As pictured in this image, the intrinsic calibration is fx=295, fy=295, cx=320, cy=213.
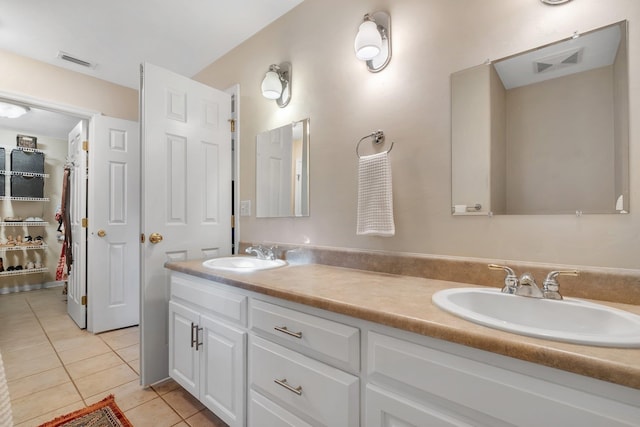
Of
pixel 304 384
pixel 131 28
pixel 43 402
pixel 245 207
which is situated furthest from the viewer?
pixel 245 207

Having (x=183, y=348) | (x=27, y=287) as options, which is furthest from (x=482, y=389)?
(x=27, y=287)

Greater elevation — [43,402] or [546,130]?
[546,130]

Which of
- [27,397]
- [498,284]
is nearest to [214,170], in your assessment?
[27,397]

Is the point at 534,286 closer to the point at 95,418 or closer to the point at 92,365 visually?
the point at 95,418

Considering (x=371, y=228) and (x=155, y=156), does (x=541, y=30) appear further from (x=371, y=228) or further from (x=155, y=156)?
(x=155, y=156)

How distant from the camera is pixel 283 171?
1952mm

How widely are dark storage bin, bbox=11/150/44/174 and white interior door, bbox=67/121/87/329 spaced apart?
173 cm

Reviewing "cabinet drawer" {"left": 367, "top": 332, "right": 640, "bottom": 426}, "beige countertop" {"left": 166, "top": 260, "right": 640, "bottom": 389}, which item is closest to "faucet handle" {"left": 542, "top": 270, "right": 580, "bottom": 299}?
"beige countertop" {"left": 166, "top": 260, "right": 640, "bottom": 389}

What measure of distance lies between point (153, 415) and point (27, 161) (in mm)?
4510

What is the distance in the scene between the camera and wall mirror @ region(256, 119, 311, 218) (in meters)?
1.82

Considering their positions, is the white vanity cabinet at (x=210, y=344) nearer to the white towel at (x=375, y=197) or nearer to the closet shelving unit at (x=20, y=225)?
the white towel at (x=375, y=197)

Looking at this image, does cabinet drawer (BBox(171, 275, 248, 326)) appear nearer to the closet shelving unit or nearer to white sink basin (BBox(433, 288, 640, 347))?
white sink basin (BBox(433, 288, 640, 347))

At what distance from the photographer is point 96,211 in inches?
106

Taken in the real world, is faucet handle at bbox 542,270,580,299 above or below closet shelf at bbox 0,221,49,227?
below
